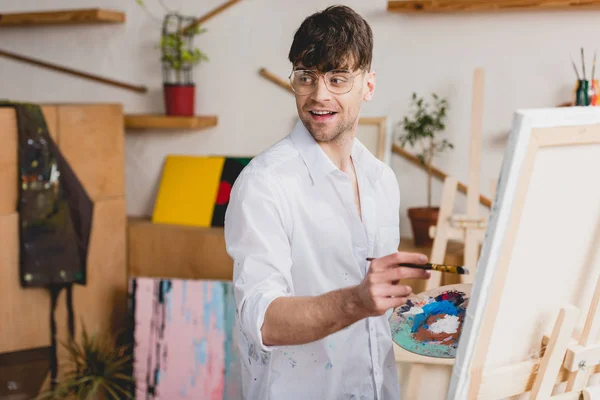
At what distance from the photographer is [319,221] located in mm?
1490

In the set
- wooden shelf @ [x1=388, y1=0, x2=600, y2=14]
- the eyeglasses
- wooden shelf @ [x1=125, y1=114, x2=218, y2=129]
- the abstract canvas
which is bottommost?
the abstract canvas

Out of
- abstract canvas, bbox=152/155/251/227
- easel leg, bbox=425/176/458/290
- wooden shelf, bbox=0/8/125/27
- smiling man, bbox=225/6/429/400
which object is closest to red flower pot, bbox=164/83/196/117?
abstract canvas, bbox=152/155/251/227

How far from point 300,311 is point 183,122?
2349 millimetres

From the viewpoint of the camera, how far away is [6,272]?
9.87 feet

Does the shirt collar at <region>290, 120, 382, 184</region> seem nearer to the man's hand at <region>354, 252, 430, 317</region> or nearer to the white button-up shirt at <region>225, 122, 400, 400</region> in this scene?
the white button-up shirt at <region>225, 122, 400, 400</region>

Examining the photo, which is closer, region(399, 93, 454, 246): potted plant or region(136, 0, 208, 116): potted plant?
region(399, 93, 454, 246): potted plant

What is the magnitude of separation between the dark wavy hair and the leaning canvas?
21.2 inches

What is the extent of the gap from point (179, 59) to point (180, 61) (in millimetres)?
16

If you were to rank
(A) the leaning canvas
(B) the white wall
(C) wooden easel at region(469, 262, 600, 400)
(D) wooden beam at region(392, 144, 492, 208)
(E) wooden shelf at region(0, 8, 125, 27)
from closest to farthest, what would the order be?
(A) the leaning canvas → (C) wooden easel at region(469, 262, 600, 400) → (B) the white wall → (D) wooden beam at region(392, 144, 492, 208) → (E) wooden shelf at region(0, 8, 125, 27)

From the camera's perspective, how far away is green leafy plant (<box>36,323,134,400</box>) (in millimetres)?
3111

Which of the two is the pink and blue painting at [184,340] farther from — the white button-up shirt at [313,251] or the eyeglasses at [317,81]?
the eyeglasses at [317,81]

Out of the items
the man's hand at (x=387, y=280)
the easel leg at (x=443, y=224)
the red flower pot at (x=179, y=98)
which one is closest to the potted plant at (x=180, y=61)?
the red flower pot at (x=179, y=98)

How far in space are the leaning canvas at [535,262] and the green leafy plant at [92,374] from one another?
225 centimetres

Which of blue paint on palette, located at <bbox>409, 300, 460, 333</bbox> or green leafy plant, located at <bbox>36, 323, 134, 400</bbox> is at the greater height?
blue paint on palette, located at <bbox>409, 300, 460, 333</bbox>
